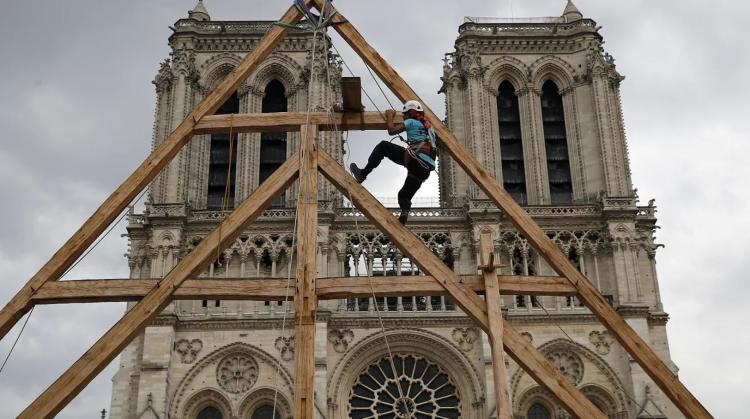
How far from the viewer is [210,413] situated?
3106 centimetres

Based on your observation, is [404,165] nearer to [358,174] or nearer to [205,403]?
[358,174]

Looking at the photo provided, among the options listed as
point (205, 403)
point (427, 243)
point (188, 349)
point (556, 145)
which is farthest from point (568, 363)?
point (188, 349)

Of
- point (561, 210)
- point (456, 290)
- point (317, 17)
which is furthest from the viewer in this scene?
point (561, 210)

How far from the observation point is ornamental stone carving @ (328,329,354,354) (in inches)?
1247

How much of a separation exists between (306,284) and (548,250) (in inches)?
129

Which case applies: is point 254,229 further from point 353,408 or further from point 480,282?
point 480,282

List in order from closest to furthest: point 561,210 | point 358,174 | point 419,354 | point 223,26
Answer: point 358,174
point 419,354
point 561,210
point 223,26

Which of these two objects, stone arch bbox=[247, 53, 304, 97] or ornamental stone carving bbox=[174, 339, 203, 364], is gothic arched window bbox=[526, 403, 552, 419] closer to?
ornamental stone carving bbox=[174, 339, 203, 364]

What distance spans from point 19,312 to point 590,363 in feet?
77.7

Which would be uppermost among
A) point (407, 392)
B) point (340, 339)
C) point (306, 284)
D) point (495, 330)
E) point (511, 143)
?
point (511, 143)

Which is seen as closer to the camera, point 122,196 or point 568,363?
point 122,196

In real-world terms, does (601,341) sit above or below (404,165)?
above

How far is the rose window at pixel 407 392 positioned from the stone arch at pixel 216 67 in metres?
13.7

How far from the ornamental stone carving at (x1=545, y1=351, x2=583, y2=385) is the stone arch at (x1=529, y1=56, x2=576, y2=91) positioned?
11.6 m
